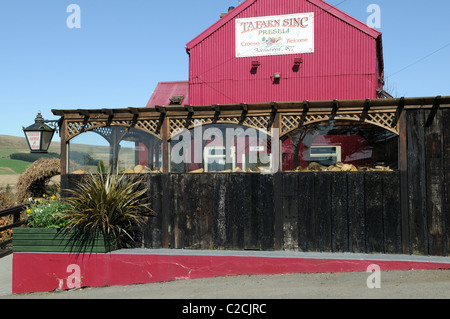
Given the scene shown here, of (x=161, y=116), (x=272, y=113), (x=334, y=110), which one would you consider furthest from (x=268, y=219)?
(x=161, y=116)

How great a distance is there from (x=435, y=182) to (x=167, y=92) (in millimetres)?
13889

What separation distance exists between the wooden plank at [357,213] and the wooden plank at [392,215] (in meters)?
0.39

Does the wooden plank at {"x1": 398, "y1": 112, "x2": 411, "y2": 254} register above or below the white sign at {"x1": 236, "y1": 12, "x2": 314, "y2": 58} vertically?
below

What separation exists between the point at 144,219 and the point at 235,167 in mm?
2125

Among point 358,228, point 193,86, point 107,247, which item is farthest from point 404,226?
point 193,86

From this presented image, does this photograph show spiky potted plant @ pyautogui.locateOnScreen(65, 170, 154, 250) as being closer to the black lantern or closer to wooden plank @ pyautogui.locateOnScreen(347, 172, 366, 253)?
the black lantern

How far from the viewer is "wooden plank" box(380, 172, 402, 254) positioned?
8.62 metres

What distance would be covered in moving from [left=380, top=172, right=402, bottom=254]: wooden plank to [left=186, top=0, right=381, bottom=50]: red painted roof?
8490mm

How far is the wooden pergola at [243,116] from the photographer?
8.77 m

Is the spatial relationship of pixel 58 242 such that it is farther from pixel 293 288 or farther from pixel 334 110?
pixel 334 110

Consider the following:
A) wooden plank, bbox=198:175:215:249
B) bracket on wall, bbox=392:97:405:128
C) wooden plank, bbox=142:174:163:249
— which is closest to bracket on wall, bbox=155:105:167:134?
wooden plank, bbox=142:174:163:249

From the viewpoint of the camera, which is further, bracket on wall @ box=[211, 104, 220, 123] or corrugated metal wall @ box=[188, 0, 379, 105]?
corrugated metal wall @ box=[188, 0, 379, 105]

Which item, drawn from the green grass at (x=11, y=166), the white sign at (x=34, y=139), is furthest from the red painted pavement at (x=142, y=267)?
the green grass at (x=11, y=166)
